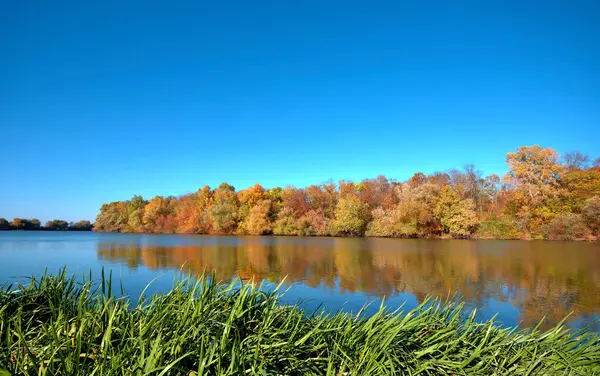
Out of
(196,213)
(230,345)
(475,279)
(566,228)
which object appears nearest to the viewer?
(230,345)

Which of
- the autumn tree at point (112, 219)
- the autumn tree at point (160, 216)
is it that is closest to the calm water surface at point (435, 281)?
the autumn tree at point (160, 216)

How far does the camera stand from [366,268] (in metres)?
15.0

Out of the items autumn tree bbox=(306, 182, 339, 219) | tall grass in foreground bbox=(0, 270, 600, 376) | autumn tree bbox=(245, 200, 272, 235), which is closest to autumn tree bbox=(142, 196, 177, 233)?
autumn tree bbox=(245, 200, 272, 235)

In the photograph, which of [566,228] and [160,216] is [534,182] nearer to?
[566,228]

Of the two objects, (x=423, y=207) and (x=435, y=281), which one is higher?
(x=423, y=207)

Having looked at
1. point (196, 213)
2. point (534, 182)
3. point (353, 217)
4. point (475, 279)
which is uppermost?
point (534, 182)

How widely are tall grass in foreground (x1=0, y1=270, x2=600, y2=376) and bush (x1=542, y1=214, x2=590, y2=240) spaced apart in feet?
122

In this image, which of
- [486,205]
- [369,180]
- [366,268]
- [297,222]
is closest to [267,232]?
[297,222]

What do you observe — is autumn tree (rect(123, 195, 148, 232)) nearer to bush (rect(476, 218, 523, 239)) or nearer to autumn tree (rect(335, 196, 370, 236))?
autumn tree (rect(335, 196, 370, 236))

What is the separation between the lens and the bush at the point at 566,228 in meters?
31.5

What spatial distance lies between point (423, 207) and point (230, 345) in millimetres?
40603

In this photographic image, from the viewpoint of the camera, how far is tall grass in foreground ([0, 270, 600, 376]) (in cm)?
208

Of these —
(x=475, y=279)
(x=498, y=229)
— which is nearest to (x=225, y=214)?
(x=498, y=229)

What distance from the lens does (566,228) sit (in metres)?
32.6
